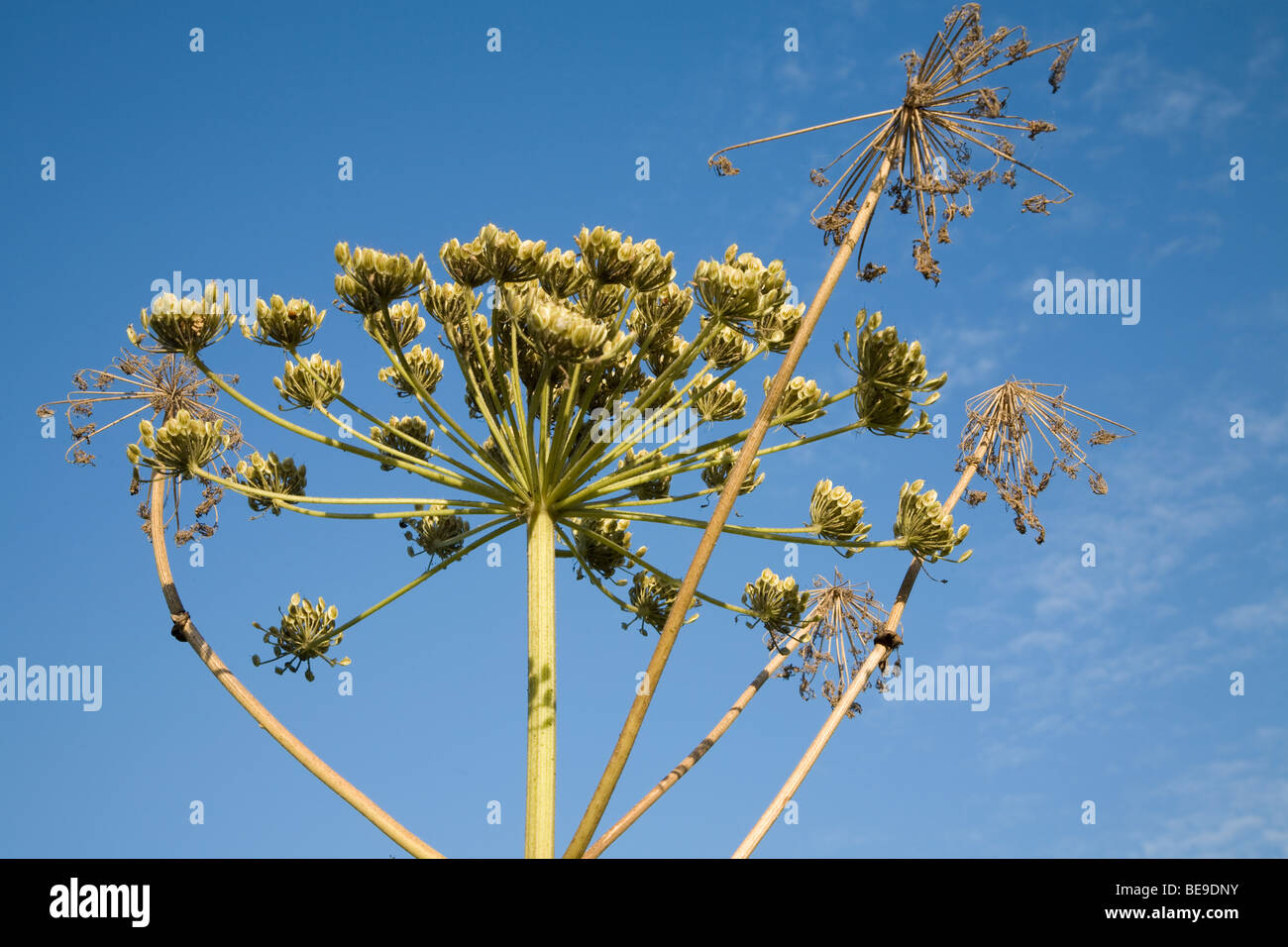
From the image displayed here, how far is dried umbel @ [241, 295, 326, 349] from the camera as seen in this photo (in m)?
10.6

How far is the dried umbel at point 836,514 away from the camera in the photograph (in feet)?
35.4

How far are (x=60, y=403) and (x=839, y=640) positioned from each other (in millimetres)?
9383

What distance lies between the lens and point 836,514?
35.5ft

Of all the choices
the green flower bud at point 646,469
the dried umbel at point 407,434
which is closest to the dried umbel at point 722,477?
the green flower bud at point 646,469

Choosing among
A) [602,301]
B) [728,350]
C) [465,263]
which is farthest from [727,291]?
[465,263]

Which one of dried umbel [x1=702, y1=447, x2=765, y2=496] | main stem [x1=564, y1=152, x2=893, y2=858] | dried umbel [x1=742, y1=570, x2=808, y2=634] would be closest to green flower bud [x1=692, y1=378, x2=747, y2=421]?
dried umbel [x1=702, y1=447, x2=765, y2=496]

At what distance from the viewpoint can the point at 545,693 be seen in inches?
382

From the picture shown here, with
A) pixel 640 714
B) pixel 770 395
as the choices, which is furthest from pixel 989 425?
pixel 640 714

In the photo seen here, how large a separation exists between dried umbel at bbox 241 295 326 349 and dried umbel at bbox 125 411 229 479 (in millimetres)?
1117

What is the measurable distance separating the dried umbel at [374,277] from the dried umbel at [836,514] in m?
4.56

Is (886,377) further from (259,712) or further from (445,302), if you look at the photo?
(259,712)

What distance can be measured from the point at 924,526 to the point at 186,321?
7.42 m
